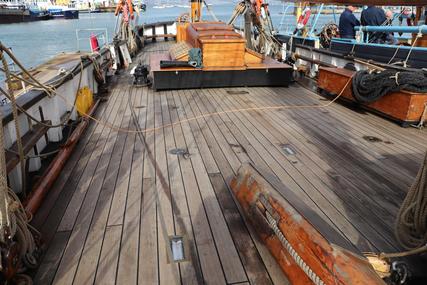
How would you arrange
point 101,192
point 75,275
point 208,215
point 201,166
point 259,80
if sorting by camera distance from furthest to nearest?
1. point 259,80
2. point 201,166
3. point 101,192
4. point 208,215
5. point 75,275

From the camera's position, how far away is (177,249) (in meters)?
2.29

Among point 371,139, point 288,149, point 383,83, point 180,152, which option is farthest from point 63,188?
point 383,83

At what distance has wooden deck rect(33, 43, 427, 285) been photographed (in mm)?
2168

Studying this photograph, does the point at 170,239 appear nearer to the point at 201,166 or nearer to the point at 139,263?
the point at 139,263

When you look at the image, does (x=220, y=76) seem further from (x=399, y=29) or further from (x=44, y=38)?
(x=44, y=38)

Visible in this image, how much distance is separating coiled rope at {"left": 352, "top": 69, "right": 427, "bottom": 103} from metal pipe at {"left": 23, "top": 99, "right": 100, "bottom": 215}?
12.8ft

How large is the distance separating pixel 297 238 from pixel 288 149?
86.3 inches

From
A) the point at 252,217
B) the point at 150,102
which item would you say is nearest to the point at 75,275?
the point at 252,217

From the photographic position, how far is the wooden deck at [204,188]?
2.17 metres

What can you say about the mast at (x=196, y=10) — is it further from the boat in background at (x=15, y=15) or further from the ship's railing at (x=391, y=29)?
the boat in background at (x=15, y=15)

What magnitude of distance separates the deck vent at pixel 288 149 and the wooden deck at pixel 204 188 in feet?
0.10

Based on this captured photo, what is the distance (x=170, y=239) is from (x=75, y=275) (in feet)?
2.04

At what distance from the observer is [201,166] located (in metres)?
3.50

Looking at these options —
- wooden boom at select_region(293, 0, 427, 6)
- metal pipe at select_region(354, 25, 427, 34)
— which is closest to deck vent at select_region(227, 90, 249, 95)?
metal pipe at select_region(354, 25, 427, 34)
